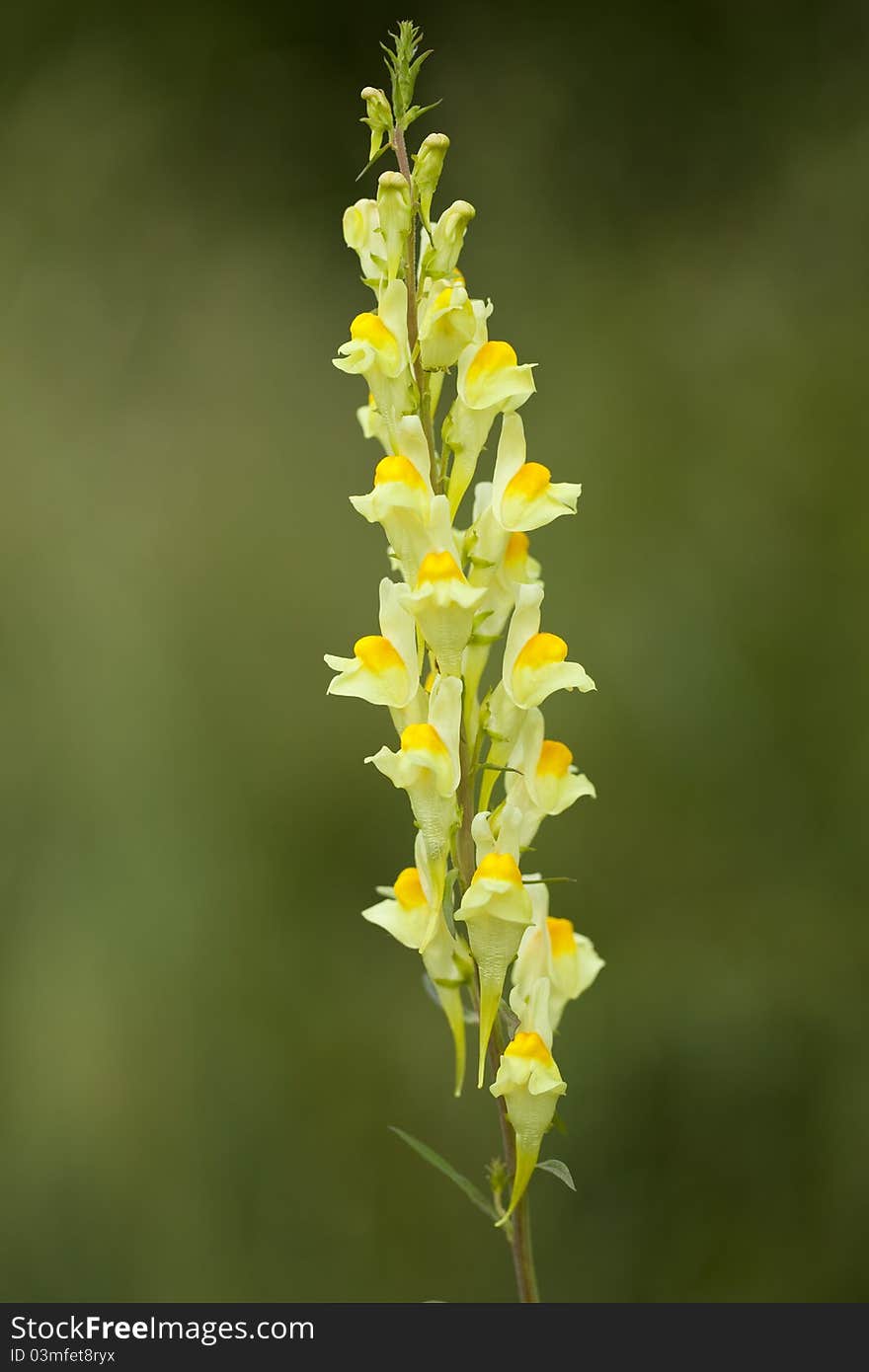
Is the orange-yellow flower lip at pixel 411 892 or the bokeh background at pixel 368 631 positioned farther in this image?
the bokeh background at pixel 368 631

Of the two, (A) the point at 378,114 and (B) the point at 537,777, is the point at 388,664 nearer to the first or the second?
(B) the point at 537,777

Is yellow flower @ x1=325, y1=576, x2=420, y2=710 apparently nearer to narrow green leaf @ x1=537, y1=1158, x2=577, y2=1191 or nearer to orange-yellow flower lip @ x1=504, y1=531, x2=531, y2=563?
orange-yellow flower lip @ x1=504, y1=531, x2=531, y2=563

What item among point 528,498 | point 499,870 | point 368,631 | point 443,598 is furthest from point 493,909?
point 368,631

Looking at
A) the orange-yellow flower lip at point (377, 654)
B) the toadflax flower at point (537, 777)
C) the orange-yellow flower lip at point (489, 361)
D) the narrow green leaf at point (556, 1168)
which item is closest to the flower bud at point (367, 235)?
the orange-yellow flower lip at point (489, 361)

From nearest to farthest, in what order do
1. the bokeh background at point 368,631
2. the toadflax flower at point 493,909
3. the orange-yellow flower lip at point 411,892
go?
the toadflax flower at point 493,909 < the orange-yellow flower lip at point 411,892 < the bokeh background at point 368,631

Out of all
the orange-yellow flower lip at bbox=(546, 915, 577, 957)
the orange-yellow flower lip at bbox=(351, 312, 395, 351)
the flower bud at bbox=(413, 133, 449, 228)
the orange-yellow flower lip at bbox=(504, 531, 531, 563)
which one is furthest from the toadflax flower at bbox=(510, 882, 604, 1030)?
the flower bud at bbox=(413, 133, 449, 228)

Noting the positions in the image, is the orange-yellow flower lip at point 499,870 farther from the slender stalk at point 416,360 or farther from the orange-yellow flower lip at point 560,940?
the slender stalk at point 416,360
